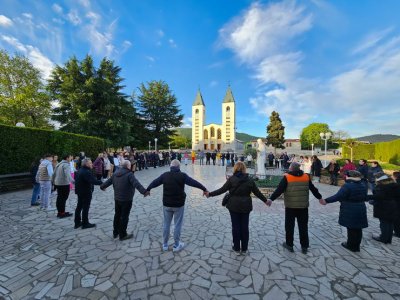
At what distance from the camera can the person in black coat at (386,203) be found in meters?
4.33

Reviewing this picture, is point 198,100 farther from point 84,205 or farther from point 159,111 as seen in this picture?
point 84,205

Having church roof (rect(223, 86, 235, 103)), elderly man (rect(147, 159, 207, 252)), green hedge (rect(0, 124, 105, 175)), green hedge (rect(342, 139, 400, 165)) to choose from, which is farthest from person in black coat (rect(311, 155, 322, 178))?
church roof (rect(223, 86, 235, 103))

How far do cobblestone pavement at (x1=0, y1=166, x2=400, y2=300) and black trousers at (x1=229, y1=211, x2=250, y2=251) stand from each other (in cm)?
23

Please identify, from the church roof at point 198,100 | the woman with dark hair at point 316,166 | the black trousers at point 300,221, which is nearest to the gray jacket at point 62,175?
the black trousers at point 300,221

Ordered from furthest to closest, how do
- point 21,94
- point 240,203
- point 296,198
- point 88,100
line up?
1. point 21,94
2. point 88,100
3. point 296,198
4. point 240,203

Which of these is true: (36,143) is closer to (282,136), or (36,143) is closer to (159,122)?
(159,122)

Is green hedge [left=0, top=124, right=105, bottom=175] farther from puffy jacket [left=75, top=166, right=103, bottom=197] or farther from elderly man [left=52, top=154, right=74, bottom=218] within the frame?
puffy jacket [left=75, top=166, right=103, bottom=197]

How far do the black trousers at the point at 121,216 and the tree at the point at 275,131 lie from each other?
46.4 metres

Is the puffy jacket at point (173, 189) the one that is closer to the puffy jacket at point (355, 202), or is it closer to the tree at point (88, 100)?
the puffy jacket at point (355, 202)

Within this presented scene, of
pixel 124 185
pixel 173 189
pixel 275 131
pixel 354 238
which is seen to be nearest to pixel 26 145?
pixel 124 185

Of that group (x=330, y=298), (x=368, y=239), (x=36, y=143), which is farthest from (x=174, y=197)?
(x=36, y=143)

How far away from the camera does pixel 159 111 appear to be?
130 feet

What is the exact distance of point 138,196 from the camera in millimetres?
8781

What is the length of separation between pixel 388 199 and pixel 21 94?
34.8 meters
